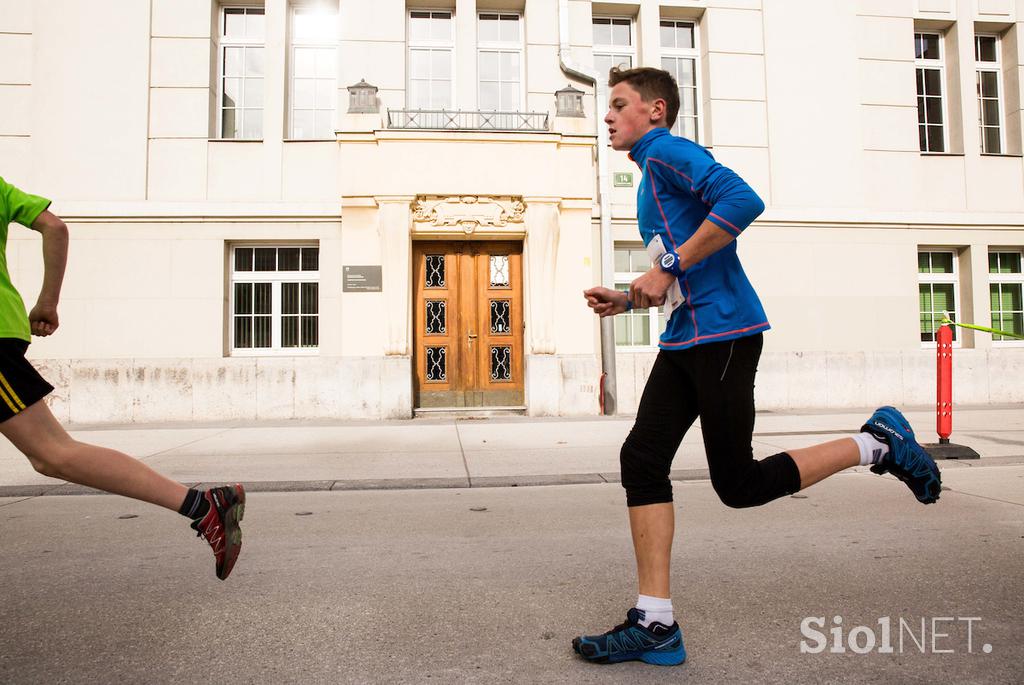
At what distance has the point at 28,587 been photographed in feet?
10.3

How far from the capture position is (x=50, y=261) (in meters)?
2.63

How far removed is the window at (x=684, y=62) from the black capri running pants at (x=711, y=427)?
11990 mm

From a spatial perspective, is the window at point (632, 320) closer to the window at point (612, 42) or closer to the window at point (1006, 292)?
the window at point (612, 42)

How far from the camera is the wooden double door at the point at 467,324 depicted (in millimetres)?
12070

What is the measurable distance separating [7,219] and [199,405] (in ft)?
31.1

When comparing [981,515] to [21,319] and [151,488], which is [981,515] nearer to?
[151,488]

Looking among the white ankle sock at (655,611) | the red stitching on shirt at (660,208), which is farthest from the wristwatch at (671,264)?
the white ankle sock at (655,611)

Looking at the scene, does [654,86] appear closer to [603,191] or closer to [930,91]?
[603,191]

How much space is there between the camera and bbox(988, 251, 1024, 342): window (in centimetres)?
1365

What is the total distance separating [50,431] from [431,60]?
38.5 feet

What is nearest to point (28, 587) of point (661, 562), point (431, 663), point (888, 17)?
point (431, 663)

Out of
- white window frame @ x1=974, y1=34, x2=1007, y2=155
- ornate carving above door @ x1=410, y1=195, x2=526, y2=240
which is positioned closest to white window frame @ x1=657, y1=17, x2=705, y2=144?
ornate carving above door @ x1=410, y1=195, x2=526, y2=240

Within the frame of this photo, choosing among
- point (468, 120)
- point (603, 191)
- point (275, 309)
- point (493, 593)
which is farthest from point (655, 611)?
point (468, 120)

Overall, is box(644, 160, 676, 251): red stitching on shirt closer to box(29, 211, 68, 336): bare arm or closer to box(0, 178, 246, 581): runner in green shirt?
box(0, 178, 246, 581): runner in green shirt
